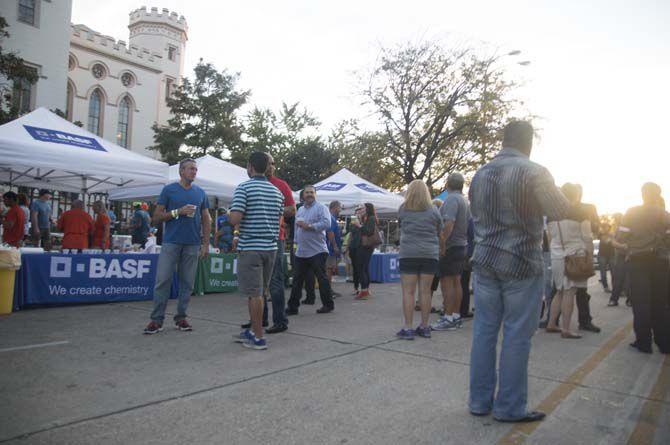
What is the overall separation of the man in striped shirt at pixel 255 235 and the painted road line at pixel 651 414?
3.23 m

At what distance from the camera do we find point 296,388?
3.57 metres

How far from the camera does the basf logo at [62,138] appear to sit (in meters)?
8.01

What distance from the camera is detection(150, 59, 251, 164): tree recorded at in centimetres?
3412

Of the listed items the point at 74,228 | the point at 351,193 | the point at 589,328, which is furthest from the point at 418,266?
the point at 351,193

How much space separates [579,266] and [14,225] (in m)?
9.48

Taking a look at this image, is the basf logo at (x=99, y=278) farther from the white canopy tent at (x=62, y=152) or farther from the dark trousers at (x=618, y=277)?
the dark trousers at (x=618, y=277)

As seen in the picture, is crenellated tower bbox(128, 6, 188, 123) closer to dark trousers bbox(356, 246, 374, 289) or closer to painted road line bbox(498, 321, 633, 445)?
dark trousers bbox(356, 246, 374, 289)

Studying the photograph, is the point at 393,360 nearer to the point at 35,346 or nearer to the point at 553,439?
the point at 553,439

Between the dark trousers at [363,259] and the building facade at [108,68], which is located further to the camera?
the building facade at [108,68]

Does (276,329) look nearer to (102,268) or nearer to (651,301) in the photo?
(102,268)

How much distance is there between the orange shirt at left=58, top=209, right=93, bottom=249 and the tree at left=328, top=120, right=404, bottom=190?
762 inches

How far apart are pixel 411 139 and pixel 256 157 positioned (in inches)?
891

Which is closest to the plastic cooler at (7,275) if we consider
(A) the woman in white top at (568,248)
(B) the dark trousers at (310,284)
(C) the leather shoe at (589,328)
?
(B) the dark trousers at (310,284)

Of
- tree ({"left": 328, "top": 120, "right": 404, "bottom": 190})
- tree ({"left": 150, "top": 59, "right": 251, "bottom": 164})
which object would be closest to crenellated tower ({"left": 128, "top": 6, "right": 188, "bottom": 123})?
tree ({"left": 150, "top": 59, "right": 251, "bottom": 164})
